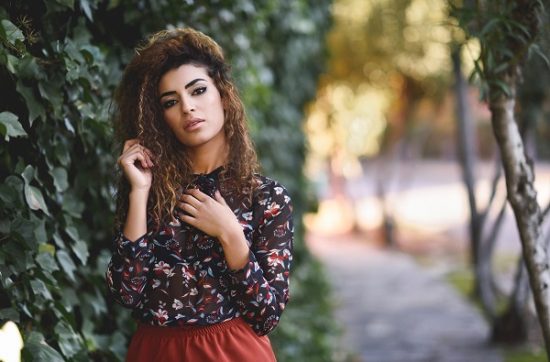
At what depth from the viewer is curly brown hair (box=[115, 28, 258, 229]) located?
202 cm

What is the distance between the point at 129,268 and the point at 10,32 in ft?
2.29

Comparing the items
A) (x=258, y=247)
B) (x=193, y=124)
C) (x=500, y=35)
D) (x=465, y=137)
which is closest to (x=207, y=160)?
(x=193, y=124)

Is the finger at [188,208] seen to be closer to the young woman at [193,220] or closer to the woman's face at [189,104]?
the young woman at [193,220]

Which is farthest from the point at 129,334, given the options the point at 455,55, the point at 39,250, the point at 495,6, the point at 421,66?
the point at 421,66

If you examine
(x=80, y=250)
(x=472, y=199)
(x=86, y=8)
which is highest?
(x=86, y=8)

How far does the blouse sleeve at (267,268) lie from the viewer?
1896 mm

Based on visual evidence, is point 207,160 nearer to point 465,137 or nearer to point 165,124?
point 165,124

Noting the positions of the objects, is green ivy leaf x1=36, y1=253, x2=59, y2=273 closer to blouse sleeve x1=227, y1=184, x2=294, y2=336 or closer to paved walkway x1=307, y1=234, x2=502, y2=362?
blouse sleeve x1=227, y1=184, x2=294, y2=336

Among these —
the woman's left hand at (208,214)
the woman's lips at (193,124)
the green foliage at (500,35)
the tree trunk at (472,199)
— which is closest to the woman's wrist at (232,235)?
the woman's left hand at (208,214)

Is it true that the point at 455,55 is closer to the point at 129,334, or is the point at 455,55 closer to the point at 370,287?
the point at 370,287

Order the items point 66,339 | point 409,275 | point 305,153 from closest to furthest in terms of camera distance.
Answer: point 66,339 → point 305,153 → point 409,275

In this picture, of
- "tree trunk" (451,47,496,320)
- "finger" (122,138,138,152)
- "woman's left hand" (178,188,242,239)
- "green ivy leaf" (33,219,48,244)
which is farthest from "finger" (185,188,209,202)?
"tree trunk" (451,47,496,320)

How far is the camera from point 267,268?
6.44 ft

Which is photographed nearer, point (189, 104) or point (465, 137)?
point (189, 104)
